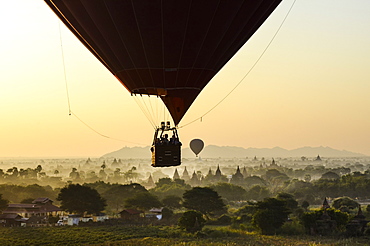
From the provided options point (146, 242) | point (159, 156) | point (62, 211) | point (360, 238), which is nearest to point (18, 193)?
point (62, 211)

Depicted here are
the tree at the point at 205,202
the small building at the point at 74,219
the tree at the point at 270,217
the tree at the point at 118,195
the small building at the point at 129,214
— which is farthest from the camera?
the tree at the point at 118,195

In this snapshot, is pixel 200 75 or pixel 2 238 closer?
pixel 200 75

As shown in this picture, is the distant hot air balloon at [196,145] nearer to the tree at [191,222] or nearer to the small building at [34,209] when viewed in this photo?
the small building at [34,209]

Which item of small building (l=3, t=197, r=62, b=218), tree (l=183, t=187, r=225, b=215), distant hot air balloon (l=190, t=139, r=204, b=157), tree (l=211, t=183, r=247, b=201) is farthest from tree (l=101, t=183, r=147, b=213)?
tree (l=183, t=187, r=225, b=215)

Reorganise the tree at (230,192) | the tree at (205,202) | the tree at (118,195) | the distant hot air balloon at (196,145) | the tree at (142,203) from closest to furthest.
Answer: the tree at (205,202) < the tree at (142,203) < the distant hot air balloon at (196,145) < the tree at (118,195) < the tree at (230,192)

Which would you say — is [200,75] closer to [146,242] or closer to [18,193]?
[146,242]

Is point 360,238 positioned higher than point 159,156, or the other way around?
point 159,156

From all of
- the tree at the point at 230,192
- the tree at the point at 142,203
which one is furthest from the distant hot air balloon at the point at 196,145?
the tree at the point at 230,192
